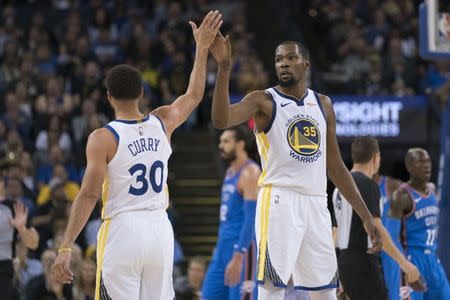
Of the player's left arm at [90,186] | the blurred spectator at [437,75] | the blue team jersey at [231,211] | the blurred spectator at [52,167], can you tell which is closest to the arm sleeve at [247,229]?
the blue team jersey at [231,211]

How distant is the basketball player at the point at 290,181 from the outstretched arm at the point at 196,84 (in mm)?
87

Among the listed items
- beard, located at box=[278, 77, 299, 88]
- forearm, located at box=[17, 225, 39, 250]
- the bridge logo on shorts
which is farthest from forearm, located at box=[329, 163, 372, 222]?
forearm, located at box=[17, 225, 39, 250]

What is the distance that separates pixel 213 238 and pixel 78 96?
3.44 m

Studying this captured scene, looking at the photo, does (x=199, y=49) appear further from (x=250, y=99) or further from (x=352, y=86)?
(x=352, y=86)

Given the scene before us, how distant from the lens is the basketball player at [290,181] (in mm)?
8141

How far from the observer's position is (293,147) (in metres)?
8.27

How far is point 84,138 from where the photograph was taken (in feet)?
61.8

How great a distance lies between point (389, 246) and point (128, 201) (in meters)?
2.88

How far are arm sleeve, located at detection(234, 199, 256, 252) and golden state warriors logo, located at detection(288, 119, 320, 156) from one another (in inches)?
118

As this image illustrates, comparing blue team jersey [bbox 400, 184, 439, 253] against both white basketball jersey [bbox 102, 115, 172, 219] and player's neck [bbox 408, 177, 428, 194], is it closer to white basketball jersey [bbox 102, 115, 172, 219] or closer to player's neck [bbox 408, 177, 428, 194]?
player's neck [bbox 408, 177, 428, 194]

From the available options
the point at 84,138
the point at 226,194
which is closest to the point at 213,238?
the point at 84,138

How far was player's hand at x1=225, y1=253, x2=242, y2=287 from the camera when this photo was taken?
1112 cm

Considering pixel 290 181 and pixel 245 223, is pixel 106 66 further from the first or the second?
pixel 290 181

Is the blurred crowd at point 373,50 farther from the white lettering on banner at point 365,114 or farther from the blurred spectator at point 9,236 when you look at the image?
the blurred spectator at point 9,236
